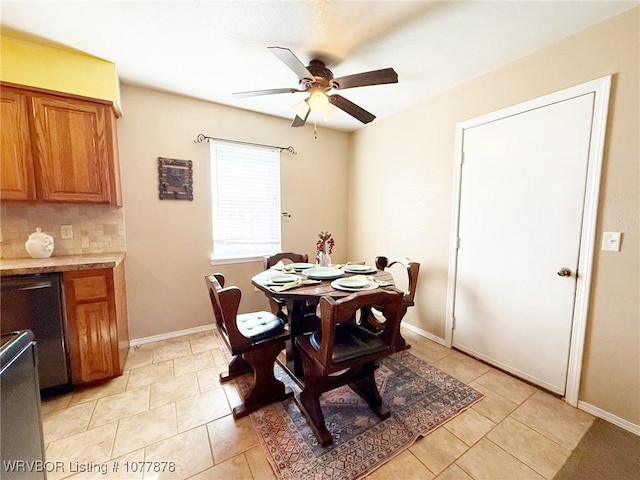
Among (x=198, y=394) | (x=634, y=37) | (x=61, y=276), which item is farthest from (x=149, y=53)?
(x=634, y=37)

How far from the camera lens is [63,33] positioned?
1775 mm

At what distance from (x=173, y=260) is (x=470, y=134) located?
126 inches

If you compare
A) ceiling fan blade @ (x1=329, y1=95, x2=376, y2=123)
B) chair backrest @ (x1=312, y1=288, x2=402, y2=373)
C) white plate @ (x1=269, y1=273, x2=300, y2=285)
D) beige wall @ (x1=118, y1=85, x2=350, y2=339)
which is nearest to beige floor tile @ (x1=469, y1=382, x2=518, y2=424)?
chair backrest @ (x1=312, y1=288, x2=402, y2=373)

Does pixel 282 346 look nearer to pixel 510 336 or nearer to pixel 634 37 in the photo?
pixel 510 336

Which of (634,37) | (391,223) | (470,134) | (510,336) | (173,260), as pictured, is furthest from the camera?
(391,223)

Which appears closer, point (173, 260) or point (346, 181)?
point (173, 260)

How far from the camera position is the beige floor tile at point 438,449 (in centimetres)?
138

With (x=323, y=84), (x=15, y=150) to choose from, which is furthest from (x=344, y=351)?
(x=15, y=150)

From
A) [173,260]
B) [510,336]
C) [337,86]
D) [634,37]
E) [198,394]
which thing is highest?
[634,37]

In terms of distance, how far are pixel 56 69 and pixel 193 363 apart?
259cm

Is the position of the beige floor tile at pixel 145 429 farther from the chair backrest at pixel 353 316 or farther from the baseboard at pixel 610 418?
the baseboard at pixel 610 418

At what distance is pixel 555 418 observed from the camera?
66.7 inches

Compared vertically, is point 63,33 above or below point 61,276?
above

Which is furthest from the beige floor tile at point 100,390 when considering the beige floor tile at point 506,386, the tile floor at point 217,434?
the beige floor tile at point 506,386
